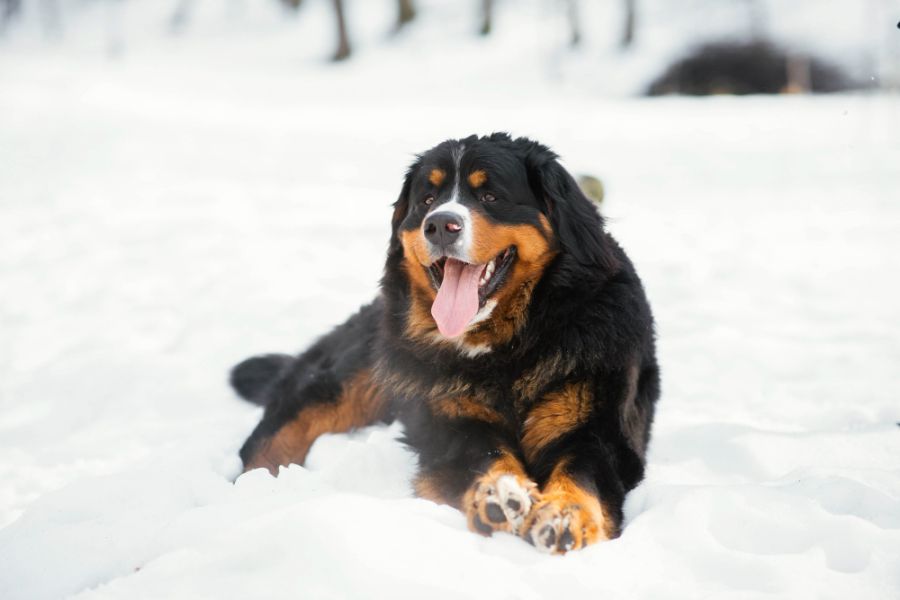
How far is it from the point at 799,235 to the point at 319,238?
19.0 ft

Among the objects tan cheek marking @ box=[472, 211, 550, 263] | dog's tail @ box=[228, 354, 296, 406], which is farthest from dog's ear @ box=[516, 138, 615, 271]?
dog's tail @ box=[228, 354, 296, 406]

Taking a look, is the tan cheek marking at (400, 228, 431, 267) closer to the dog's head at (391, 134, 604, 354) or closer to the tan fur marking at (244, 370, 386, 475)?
the dog's head at (391, 134, 604, 354)

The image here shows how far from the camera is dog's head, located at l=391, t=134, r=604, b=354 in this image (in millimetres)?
3582

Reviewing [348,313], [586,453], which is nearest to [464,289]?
[586,453]

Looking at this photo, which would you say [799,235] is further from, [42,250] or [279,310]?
[42,250]

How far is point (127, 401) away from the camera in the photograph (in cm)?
553

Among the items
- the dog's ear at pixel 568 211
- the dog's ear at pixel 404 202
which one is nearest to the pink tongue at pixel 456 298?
the dog's ear at pixel 568 211

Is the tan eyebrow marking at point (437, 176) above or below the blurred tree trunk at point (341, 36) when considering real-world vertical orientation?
below

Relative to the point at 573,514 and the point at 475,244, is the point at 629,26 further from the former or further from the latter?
the point at 573,514

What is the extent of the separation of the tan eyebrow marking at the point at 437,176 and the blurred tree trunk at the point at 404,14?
24.8 metres

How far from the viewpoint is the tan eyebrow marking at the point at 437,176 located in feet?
12.8

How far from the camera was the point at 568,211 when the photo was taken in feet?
12.3

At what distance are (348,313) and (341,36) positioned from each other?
65.3ft

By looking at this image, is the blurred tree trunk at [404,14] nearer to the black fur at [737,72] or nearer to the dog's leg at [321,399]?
the black fur at [737,72]
